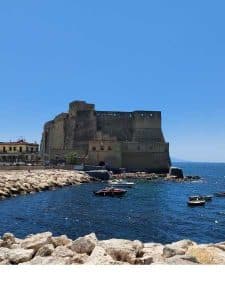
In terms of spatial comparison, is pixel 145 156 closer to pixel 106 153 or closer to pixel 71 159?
pixel 106 153

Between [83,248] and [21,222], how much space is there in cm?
1404

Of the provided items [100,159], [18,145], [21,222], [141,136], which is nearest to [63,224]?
[21,222]

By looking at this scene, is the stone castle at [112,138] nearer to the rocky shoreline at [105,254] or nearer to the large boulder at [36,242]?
the large boulder at [36,242]

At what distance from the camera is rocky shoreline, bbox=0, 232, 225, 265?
671cm

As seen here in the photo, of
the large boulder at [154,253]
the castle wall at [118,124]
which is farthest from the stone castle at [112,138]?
the large boulder at [154,253]

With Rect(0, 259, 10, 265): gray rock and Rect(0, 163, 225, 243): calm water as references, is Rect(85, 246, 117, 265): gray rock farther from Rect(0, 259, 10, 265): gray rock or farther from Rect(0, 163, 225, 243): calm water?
Rect(0, 163, 225, 243): calm water

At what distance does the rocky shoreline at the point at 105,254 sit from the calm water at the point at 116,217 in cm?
893

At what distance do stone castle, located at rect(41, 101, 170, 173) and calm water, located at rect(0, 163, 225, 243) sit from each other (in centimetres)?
2476

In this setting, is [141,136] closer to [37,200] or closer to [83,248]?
[37,200]

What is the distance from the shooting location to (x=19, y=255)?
7.46m

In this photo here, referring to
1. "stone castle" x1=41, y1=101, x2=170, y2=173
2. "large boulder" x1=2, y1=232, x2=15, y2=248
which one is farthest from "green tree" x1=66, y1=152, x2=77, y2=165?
"large boulder" x1=2, y1=232, x2=15, y2=248

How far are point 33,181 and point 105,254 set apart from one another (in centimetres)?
3445

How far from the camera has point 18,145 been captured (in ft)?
232

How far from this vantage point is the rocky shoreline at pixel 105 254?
22.0 ft
